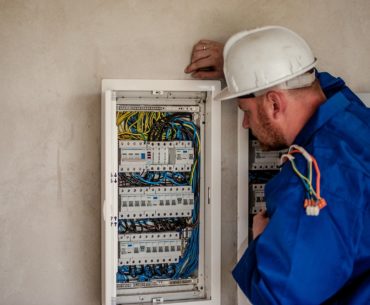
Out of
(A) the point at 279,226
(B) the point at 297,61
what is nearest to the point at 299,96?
(B) the point at 297,61

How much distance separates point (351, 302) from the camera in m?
1.31

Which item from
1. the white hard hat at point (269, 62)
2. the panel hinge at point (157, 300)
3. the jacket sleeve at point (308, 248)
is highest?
the white hard hat at point (269, 62)

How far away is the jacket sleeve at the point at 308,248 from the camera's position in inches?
49.4

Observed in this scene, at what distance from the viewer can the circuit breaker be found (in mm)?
1776

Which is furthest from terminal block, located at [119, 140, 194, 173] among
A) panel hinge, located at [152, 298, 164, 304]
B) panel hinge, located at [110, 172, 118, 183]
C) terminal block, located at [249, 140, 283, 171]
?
panel hinge, located at [152, 298, 164, 304]

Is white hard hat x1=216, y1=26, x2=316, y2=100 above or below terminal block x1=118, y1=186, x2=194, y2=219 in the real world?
above

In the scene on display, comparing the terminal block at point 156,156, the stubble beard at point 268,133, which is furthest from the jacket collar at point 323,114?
the terminal block at point 156,156

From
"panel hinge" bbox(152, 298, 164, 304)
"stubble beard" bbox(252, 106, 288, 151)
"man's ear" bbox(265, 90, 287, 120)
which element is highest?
"man's ear" bbox(265, 90, 287, 120)

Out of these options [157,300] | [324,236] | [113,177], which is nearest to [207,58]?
[113,177]

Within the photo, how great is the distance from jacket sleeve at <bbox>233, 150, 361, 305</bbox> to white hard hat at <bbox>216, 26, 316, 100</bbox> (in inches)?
12.6

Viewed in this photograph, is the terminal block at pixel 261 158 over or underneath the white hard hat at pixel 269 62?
underneath

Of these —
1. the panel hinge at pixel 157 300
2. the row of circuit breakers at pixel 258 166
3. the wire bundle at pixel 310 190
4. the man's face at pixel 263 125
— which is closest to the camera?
the wire bundle at pixel 310 190

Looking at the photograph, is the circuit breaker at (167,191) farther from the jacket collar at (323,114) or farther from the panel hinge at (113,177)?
the jacket collar at (323,114)

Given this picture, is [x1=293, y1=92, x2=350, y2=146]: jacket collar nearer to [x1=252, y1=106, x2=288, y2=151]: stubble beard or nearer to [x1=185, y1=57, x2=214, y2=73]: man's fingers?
[x1=252, y1=106, x2=288, y2=151]: stubble beard
